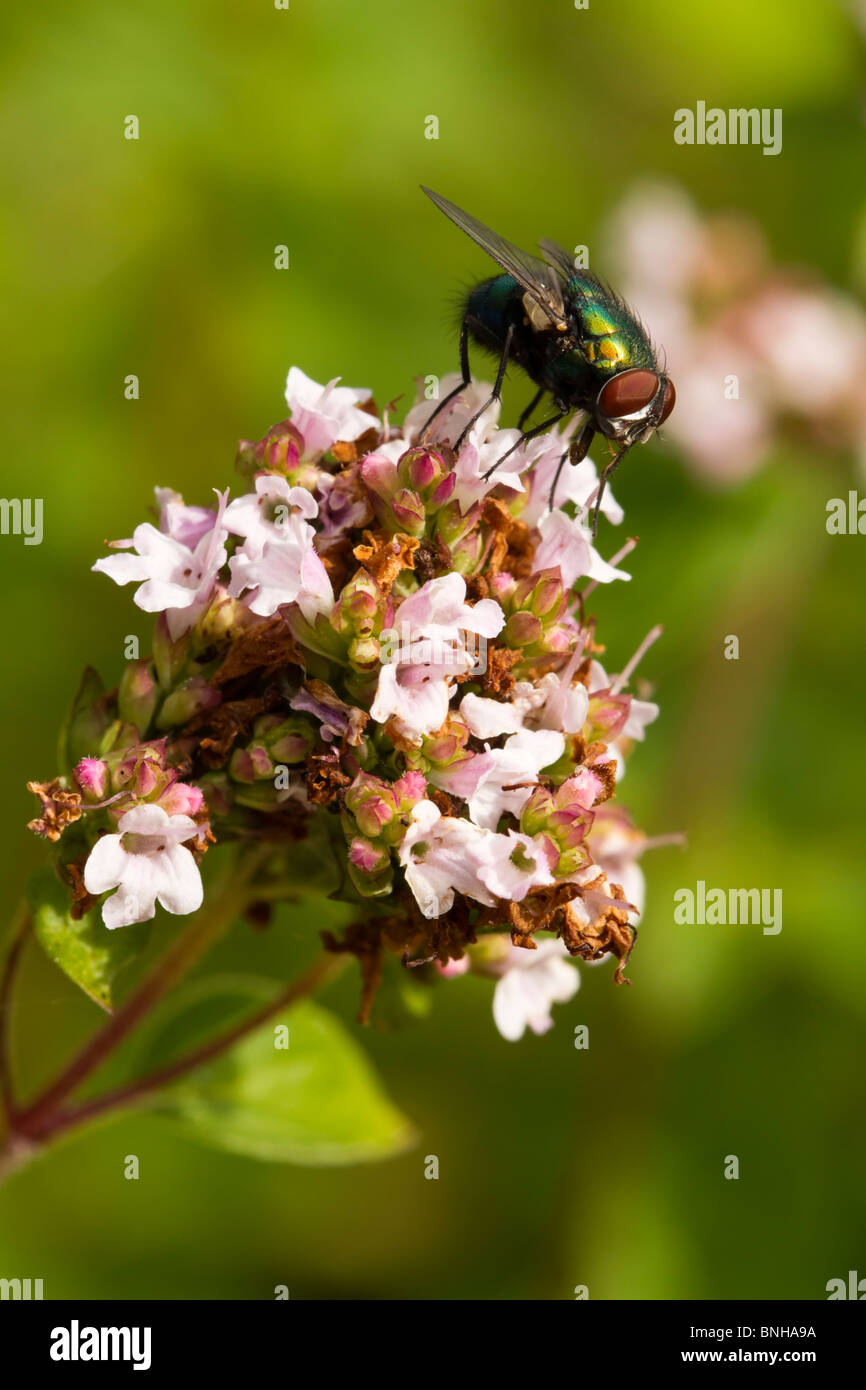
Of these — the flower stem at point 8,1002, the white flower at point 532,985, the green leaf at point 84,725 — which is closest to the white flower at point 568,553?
the white flower at point 532,985

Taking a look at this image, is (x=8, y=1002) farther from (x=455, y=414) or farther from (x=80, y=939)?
(x=455, y=414)

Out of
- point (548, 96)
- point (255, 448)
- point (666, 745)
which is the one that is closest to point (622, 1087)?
point (666, 745)

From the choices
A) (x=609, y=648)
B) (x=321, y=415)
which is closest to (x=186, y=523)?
(x=321, y=415)

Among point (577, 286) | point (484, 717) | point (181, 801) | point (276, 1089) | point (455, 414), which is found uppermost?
point (577, 286)

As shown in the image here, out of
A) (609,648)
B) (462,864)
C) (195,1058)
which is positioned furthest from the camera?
(609,648)
